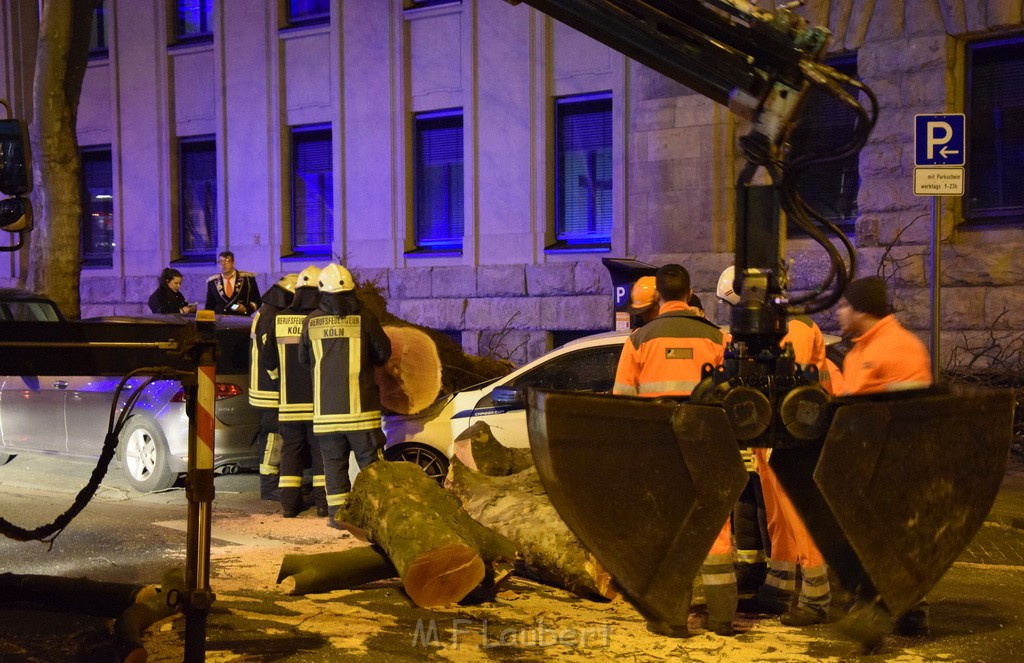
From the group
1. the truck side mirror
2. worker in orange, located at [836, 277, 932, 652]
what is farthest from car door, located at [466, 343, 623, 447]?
the truck side mirror

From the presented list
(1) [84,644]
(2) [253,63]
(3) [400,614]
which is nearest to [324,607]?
(3) [400,614]

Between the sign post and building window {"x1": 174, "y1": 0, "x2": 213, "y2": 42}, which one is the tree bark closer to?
building window {"x1": 174, "y1": 0, "x2": 213, "y2": 42}

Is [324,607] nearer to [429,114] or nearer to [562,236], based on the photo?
[562,236]

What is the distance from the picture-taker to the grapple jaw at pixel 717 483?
160 inches

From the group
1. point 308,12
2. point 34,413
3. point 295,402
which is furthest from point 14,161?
point 308,12

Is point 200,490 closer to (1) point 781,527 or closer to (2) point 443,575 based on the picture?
(2) point 443,575

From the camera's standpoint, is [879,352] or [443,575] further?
[443,575]

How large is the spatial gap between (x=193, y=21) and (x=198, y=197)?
9.94ft

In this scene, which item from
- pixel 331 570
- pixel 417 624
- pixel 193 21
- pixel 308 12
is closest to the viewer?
pixel 417 624

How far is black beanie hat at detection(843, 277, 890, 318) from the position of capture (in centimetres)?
570

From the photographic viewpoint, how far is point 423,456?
936cm

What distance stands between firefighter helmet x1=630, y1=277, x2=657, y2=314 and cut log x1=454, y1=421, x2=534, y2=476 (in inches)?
52.1

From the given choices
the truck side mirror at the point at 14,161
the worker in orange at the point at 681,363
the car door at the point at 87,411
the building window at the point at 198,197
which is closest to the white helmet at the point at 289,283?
the car door at the point at 87,411

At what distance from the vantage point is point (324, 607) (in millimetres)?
6434
